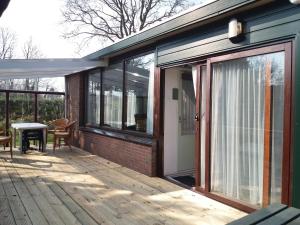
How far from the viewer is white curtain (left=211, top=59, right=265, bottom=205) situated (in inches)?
154

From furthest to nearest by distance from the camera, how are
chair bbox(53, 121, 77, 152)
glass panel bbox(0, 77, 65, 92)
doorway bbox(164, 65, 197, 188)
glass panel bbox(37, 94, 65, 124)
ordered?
glass panel bbox(0, 77, 65, 92) → glass panel bbox(37, 94, 65, 124) → chair bbox(53, 121, 77, 152) → doorway bbox(164, 65, 197, 188)

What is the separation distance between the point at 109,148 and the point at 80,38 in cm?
1564

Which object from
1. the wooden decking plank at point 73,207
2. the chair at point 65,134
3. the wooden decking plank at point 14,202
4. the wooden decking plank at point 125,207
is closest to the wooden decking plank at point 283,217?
the wooden decking plank at point 125,207

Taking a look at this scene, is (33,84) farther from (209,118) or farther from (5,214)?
(209,118)

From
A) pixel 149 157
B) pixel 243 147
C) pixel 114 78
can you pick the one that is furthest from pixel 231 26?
pixel 114 78

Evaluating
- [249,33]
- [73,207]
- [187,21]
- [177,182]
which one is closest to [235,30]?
[249,33]

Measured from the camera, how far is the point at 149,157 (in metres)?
5.93

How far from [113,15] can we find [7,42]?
468 inches

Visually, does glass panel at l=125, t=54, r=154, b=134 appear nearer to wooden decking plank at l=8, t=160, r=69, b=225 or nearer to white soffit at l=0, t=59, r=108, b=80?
white soffit at l=0, t=59, r=108, b=80

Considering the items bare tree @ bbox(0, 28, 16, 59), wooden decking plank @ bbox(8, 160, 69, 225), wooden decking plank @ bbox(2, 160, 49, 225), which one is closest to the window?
wooden decking plank @ bbox(8, 160, 69, 225)

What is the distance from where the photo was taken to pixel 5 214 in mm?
3865

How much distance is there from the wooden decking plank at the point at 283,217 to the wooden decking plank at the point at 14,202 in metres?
2.62

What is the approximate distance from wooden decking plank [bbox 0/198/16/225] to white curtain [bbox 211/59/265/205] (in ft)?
8.59

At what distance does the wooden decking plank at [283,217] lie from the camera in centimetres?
210
